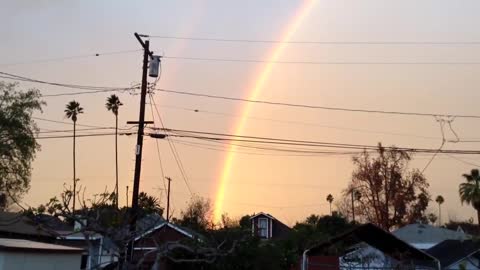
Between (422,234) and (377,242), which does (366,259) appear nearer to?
(377,242)

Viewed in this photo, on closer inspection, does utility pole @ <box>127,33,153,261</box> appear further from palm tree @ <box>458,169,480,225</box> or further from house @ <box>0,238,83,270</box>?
palm tree @ <box>458,169,480,225</box>

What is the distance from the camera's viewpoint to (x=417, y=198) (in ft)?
193

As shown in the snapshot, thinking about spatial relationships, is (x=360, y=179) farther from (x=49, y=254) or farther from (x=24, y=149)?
(x=49, y=254)

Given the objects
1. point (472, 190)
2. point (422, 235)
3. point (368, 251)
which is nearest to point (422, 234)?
point (422, 235)

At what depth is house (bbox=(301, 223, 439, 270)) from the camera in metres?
24.7

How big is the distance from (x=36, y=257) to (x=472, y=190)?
51.4 m

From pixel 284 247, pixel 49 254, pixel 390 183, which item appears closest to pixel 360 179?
pixel 390 183

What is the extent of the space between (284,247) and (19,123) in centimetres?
1873

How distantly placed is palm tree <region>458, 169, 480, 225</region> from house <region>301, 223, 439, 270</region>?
35214mm

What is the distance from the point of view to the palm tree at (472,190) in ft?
193

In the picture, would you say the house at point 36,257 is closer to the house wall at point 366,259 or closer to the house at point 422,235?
the house wall at point 366,259

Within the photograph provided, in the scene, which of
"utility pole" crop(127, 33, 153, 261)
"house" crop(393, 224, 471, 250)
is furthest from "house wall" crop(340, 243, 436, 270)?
"house" crop(393, 224, 471, 250)

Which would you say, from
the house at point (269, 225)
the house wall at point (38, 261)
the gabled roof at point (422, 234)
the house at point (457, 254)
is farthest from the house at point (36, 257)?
the house at point (269, 225)

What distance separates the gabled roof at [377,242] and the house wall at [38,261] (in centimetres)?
981
